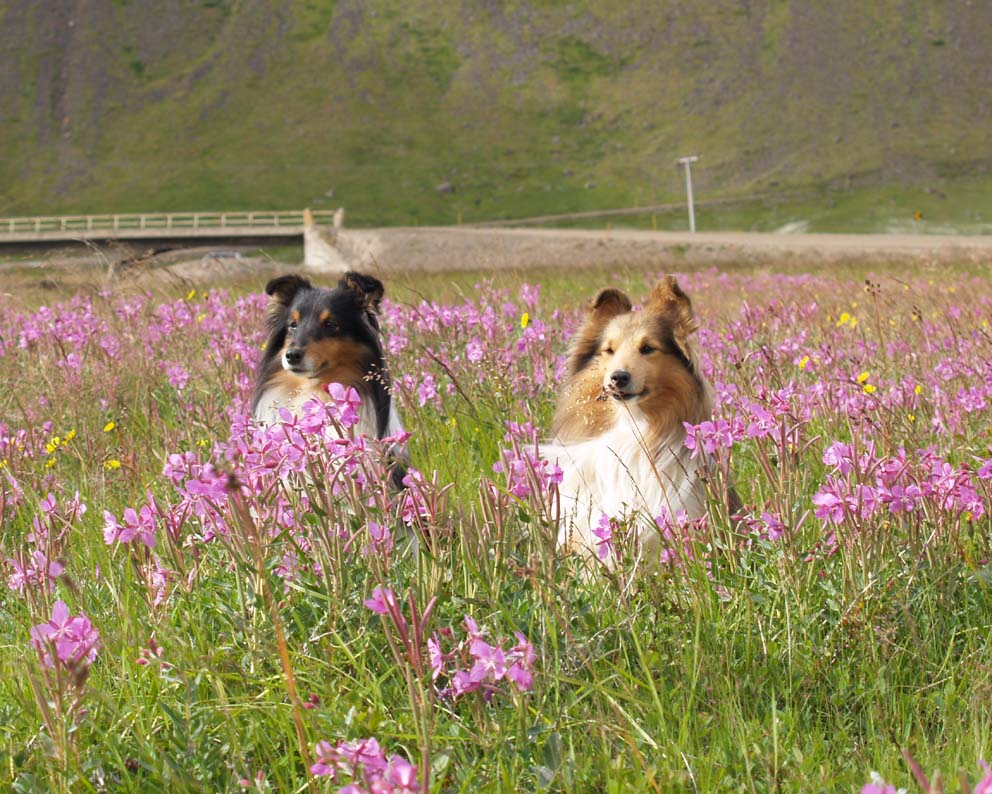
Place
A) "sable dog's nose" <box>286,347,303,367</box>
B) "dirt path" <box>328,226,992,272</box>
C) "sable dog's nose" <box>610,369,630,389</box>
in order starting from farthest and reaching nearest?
"dirt path" <box>328,226,992,272</box> → "sable dog's nose" <box>286,347,303,367</box> → "sable dog's nose" <box>610,369,630,389</box>

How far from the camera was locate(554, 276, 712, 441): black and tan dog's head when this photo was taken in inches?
173

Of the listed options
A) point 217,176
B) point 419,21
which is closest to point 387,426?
point 217,176

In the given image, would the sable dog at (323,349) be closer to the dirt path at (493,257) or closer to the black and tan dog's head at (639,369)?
the dirt path at (493,257)

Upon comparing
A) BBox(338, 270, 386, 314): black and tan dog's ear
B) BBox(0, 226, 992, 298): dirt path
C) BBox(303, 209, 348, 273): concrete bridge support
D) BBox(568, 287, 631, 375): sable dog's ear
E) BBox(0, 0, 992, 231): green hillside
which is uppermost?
BBox(0, 0, 992, 231): green hillside

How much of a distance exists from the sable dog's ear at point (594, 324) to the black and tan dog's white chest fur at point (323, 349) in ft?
3.44

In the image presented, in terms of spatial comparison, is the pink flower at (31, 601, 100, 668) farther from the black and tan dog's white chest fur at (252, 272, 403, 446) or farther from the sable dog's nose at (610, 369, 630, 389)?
the black and tan dog's white chest fur at (252, 272, 403, 446)

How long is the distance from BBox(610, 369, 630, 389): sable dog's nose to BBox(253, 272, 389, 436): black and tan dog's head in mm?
1545

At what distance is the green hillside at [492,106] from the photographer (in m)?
84.6

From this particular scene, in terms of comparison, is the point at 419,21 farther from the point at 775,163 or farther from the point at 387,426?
the point at 387,426

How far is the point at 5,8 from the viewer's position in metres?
125

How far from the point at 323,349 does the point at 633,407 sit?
1.94m

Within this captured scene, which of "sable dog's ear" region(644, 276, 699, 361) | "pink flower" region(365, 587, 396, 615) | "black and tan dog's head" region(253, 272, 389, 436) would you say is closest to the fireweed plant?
"pink flower" region(365, 587, 396, 615)

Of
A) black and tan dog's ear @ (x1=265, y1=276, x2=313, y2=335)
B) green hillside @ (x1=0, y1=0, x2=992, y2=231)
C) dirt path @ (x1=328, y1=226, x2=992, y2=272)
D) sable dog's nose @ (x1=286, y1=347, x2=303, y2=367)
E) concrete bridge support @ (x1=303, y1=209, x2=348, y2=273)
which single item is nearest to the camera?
sable dog's nose @ (x1=286, y1=347, x2=303, y2=367)

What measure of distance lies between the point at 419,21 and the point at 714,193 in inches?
2139
